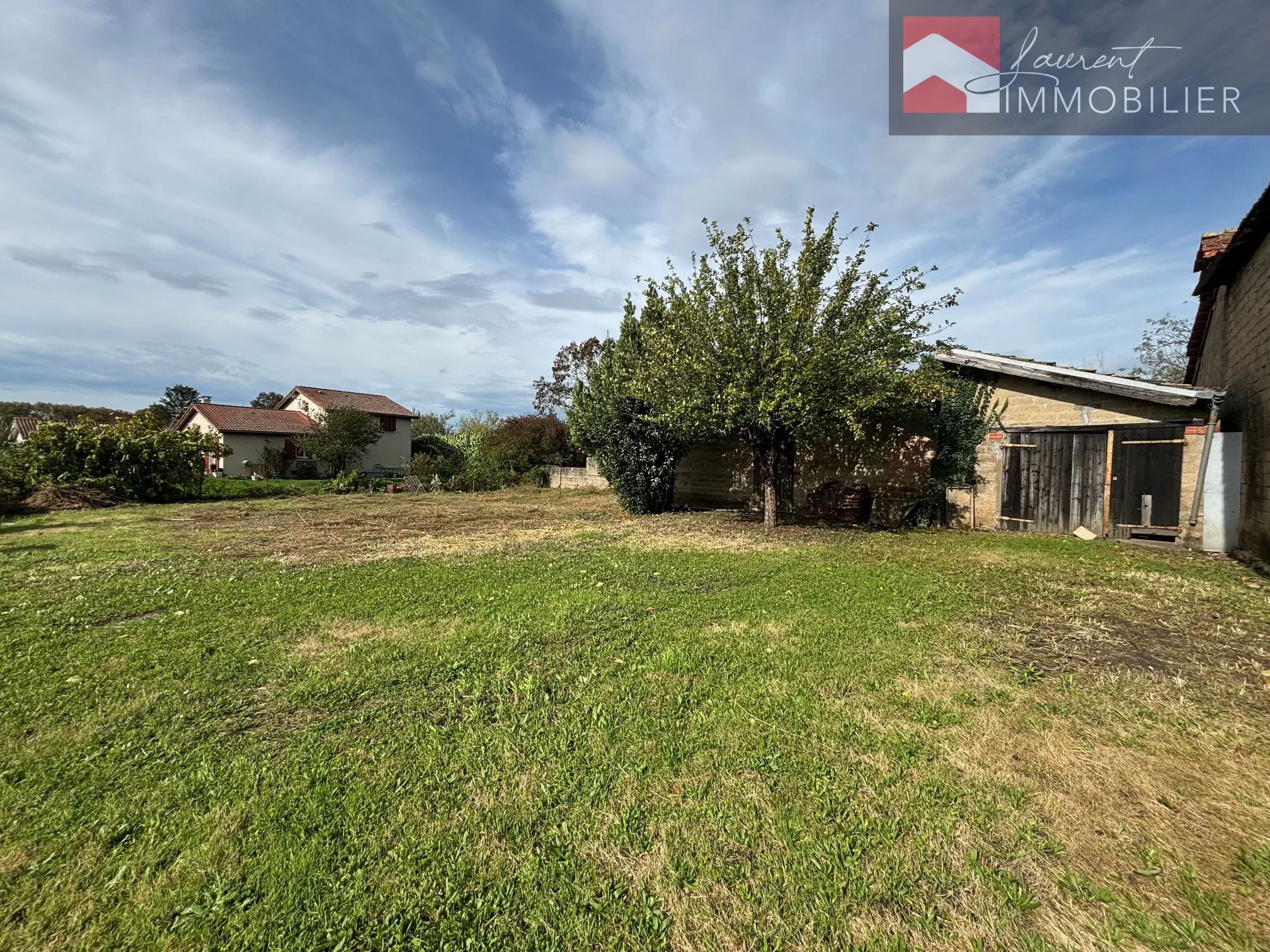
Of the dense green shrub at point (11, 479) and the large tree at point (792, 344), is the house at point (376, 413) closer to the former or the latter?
the dense green shrub at point (11, 479)

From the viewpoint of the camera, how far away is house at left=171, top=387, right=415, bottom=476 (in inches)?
1107

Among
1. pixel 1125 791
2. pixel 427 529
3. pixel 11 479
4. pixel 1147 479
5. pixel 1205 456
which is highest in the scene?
pixel 1205 456

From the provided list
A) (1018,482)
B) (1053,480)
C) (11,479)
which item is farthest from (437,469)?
(1053,480)

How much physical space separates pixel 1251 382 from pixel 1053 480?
2.95 metres

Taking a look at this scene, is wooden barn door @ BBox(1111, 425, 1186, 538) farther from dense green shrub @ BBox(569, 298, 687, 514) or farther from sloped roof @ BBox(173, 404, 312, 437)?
sloped roof @ BBox(173, 404, 312, 437)

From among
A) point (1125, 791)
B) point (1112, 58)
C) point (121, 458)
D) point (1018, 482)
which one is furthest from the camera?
point (121, 458)

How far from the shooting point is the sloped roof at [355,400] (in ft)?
105

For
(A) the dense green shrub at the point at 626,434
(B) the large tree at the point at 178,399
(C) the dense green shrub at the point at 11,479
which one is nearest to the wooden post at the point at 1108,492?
(A) the dense green shrub at the point at 626,434

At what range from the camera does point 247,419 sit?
97.2ft

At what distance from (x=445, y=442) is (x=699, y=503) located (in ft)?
67.4

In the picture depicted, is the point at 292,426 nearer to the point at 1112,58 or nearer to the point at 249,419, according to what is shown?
the point at 249,419

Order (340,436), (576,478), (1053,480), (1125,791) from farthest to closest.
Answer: (340,436) < (576,478) < (1053,480) < (1125,791)

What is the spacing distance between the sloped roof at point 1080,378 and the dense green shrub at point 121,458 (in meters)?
20.8

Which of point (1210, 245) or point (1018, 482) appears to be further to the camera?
point (1018, 482)
